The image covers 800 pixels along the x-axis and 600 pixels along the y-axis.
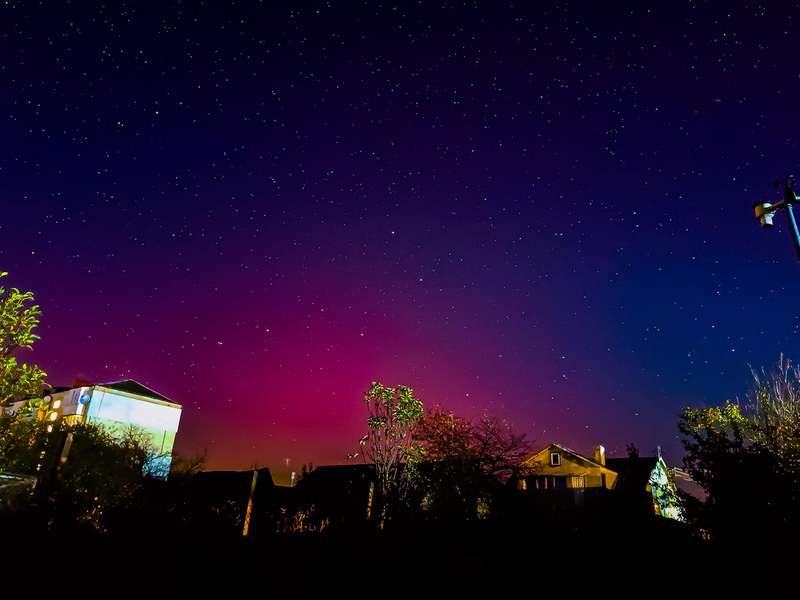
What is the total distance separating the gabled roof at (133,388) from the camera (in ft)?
157

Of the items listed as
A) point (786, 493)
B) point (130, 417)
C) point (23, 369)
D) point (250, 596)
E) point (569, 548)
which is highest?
point (130, 417)

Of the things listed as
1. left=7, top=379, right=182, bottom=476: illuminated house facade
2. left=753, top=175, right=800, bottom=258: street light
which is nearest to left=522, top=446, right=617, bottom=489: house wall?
left=7, top=379, right=182, bottom=476: illuminated house facade

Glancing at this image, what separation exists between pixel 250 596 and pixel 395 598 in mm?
2956

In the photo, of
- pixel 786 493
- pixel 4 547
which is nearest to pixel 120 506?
pixel 4 547

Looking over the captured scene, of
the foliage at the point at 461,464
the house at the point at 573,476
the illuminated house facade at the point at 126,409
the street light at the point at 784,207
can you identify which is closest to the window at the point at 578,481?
the house at the point at 573,476

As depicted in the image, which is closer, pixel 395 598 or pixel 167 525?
pixel 395 598

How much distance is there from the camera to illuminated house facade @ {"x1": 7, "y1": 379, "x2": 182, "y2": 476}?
45125 mm

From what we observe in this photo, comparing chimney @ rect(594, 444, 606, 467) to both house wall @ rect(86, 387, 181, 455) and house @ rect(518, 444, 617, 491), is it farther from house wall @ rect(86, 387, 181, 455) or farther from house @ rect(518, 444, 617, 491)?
house wall @ rect(86, 387, 181, 455)

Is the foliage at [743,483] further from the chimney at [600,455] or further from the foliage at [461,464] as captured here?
the chimney at [600,455]

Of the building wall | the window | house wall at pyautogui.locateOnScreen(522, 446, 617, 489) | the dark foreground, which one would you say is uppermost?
the building wall

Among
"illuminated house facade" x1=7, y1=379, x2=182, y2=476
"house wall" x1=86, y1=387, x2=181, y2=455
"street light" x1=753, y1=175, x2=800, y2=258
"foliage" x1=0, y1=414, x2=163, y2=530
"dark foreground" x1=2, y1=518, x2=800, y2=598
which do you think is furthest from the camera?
"house wall" x1=86, y1=387, x2=181, y2=455

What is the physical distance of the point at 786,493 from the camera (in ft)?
40.5

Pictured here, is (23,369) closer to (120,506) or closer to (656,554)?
(120,506)

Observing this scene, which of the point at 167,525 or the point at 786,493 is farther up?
the point at 786,493
